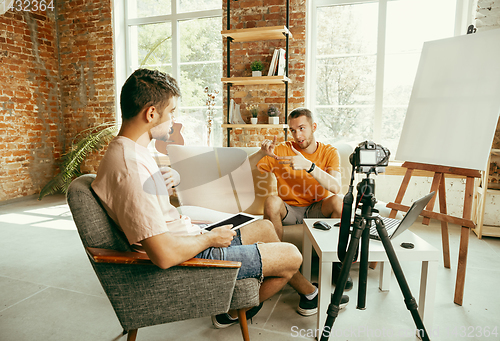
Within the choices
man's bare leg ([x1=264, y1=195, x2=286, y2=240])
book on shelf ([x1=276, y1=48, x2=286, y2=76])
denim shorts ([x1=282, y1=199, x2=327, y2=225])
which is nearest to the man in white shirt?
man's bare leg ([x1=264, y1=195, x2=286, y2=240])

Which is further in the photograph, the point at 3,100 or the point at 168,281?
the point at 3,100

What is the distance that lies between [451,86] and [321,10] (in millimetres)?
2214

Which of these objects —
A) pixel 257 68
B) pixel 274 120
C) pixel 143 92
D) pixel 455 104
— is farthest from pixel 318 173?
pixel 257 68

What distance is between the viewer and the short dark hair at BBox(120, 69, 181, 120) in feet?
3.43

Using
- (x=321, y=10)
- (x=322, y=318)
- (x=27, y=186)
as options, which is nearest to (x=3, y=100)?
(x=27, y=186)

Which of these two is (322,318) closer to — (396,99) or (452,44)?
(452,44)

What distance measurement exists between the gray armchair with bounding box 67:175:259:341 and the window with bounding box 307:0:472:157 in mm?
2720

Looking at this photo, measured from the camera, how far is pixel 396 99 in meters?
3.49

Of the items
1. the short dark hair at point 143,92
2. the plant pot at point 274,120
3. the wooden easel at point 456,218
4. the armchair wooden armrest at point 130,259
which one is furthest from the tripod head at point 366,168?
the plant pot at point 274,120

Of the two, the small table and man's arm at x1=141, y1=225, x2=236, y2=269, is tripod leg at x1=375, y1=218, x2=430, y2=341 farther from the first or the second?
man's arm at x1=141, y1=225, x2=236, y2=269

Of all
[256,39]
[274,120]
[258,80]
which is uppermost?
[256,39]

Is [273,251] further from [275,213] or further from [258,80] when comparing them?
[258,80]

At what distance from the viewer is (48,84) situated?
448cm

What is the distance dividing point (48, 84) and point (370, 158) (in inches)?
194
